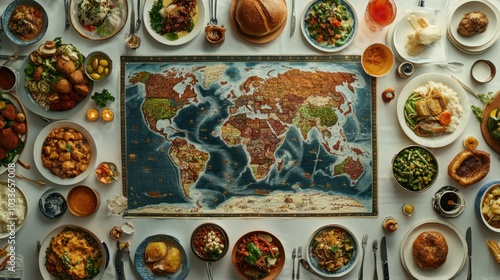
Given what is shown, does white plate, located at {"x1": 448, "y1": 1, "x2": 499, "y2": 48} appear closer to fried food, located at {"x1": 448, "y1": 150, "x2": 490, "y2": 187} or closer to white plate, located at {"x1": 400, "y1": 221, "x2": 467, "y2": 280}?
fried food, located at {"x1": 448, "y1": 150, "x2": 490, "y2": 187}

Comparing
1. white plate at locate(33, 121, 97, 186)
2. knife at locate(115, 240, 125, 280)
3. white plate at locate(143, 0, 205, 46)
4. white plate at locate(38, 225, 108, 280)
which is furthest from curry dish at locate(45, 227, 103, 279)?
white plate at locate(143, 0, 205, 46)

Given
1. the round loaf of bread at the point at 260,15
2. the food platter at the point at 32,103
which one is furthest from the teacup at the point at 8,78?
the round loaf of bread at the point at 260,15

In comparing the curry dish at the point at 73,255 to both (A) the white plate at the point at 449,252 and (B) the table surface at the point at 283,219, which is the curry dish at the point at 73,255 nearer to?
(B) the table surface at the point at 283,219

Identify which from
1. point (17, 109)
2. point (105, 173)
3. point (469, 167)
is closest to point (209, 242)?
point (105, 173)

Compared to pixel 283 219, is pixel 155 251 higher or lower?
lower

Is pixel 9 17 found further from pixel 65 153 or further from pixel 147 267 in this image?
pixel 147 267

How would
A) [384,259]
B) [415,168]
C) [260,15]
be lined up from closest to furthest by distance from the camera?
→ [260,15], [415,168], [384,259]
